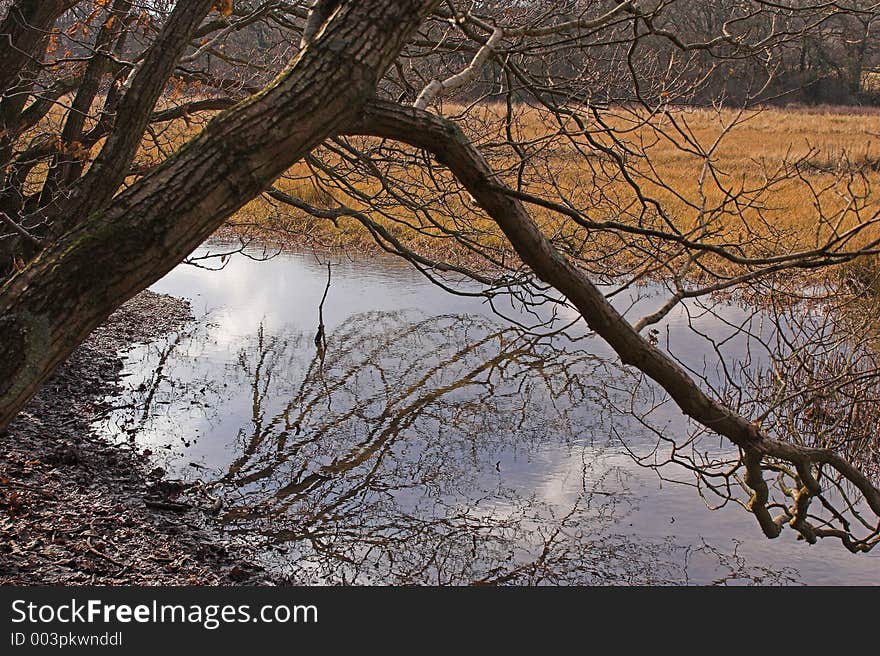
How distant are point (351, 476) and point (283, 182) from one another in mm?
10045

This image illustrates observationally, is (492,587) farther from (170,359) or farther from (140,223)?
(170,359)

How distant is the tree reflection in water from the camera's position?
463cm

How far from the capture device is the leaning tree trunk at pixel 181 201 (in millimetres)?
2037

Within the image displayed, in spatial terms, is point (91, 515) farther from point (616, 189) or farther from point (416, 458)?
point (616, 189)

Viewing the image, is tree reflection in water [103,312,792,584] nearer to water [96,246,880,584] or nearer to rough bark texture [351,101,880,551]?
water [96,246,880,584]

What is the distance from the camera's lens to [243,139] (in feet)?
7.00

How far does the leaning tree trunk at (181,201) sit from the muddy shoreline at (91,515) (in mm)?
1115

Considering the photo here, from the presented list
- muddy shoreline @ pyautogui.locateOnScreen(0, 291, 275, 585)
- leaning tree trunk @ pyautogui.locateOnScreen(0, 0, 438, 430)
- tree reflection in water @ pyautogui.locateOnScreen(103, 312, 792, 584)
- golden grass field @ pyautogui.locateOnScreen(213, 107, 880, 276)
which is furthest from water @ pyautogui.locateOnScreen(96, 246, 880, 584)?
leaning tree trunk @ pyautogui.locateOnScreen(0, 0, 438, 430)

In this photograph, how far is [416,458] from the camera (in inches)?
235

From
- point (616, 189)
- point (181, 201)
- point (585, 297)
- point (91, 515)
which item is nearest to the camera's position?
point (181, 201)

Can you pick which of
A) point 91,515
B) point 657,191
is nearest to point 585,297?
point 91,515

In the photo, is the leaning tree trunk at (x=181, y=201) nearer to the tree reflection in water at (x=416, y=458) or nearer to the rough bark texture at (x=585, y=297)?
the rough bark texture at (x=585, y=297)

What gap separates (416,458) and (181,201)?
4066mm

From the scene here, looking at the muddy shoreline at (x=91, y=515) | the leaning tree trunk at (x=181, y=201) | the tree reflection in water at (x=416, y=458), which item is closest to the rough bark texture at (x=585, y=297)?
the leaning tree trunk at (x=181, y=201)
